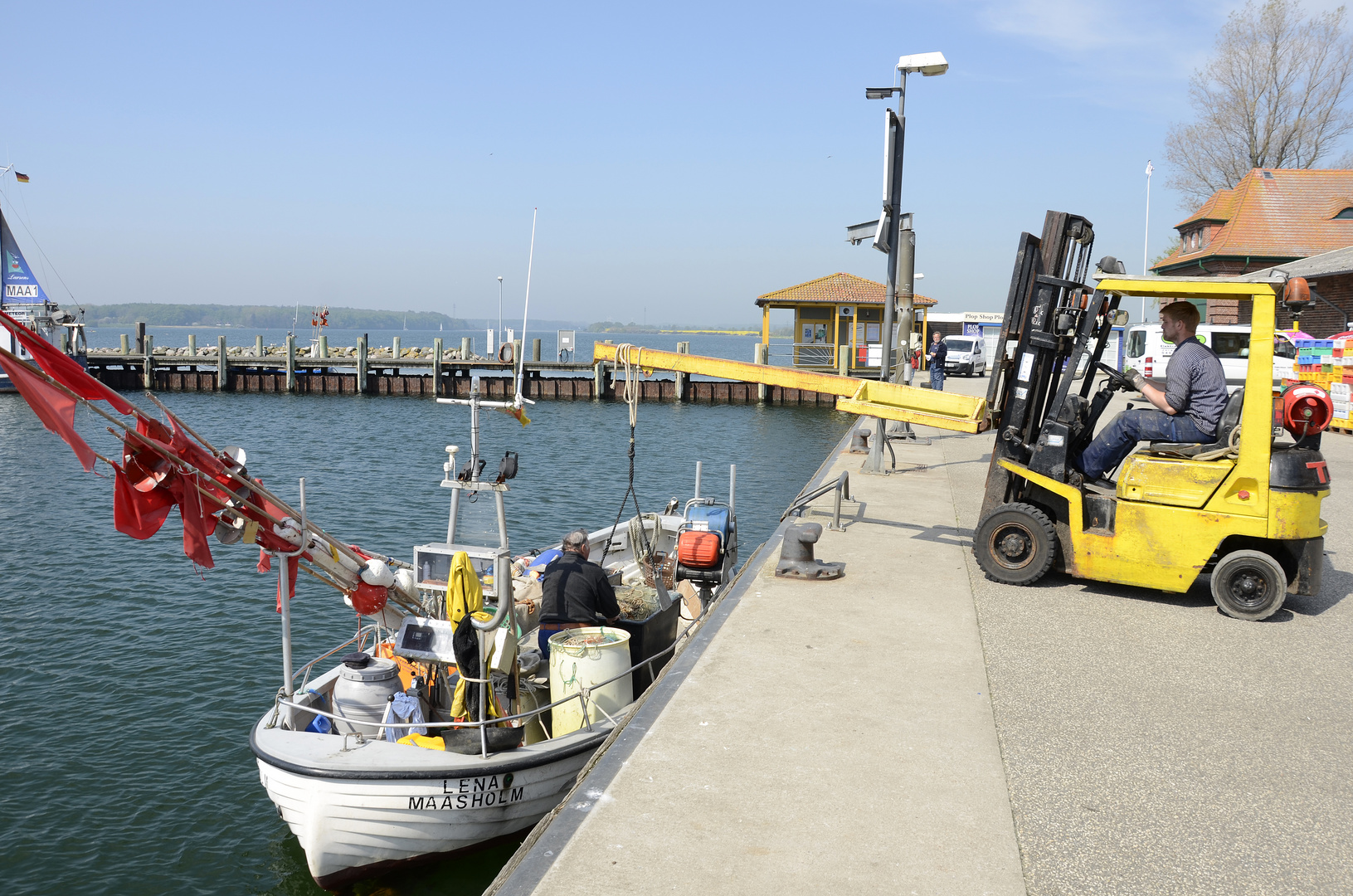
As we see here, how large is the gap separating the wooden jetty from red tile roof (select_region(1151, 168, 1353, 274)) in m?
Result: 19.4

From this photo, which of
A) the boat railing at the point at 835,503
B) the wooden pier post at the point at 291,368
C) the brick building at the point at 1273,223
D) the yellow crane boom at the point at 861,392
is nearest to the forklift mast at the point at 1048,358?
the yellow crane boom at the point at 861,392

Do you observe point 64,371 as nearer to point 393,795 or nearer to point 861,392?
point 393,795

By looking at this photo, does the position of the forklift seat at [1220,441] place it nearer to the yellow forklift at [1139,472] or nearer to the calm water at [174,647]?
the yellow forklift at [1139,472]

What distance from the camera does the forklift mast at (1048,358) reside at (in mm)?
8492

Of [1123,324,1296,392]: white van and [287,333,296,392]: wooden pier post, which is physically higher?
[1123,324,1296,392]: white van

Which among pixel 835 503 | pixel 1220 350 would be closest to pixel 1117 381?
pixel 835 503

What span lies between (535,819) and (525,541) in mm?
10316

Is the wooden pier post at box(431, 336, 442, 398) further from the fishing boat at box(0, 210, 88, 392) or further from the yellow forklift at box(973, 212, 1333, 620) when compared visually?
the yellow forklift at box(973, 212, 1333, 620)

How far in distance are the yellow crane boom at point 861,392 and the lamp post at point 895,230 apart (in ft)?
16.9

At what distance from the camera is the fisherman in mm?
7461

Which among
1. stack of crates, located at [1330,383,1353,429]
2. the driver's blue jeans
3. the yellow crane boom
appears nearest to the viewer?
the driver's blue jeans

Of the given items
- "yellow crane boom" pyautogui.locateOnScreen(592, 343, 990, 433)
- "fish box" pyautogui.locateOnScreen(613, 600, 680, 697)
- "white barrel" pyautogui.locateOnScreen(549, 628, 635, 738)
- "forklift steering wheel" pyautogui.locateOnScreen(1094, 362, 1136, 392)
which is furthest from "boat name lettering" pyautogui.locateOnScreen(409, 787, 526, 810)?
"forklift steering wheel" pyautogui.locateOnScreen(1094, 362, 1136, 392)

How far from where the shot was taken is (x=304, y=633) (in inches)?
478

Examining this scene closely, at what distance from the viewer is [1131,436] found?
8.34 m
